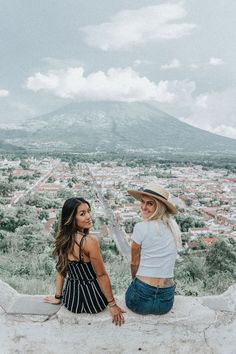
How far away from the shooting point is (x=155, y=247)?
6.94 feet

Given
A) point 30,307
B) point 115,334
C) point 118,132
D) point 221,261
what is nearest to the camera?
point 115,334

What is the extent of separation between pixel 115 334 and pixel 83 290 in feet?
0.83

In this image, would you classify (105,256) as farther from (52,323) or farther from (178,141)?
(178,141)

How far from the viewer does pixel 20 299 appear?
7.34 feet

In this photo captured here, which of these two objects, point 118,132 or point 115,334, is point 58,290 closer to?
point 115,334

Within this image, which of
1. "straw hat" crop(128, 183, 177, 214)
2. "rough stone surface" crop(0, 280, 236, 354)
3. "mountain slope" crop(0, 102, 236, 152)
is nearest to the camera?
"rough stone surface" crop(0, 280, 236, 354)

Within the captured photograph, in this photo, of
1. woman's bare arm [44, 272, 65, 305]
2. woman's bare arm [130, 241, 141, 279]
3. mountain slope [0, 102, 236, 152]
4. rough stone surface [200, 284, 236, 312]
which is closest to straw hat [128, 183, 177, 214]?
woman's bare arm [130, 241, 141, 279]

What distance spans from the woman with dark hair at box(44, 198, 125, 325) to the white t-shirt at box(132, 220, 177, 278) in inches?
8.0

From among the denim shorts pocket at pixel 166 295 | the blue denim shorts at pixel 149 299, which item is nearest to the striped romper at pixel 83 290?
the blue denim shorts at pixel 149 299

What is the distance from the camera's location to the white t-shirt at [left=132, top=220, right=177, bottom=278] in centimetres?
211

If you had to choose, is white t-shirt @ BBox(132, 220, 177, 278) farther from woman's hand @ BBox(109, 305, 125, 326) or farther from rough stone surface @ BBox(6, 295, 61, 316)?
rough stone surface @ BBox(6, 295, 61, 316)

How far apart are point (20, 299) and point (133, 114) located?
511ft

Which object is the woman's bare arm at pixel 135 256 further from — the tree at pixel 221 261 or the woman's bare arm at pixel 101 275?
the tree at pixel 221 261

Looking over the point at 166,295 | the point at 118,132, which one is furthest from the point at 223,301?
the point at 118,132
